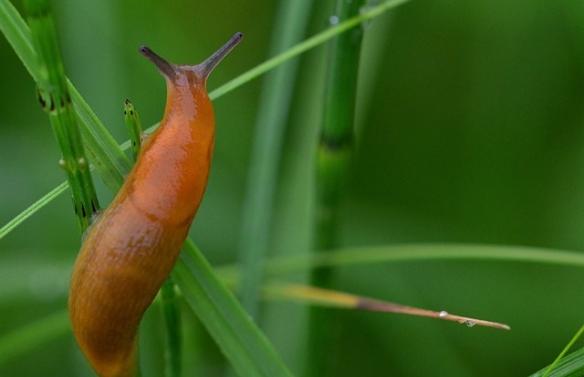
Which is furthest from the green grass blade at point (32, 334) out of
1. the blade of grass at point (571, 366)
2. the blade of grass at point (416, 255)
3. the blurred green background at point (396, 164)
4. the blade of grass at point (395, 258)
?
the blade of grass at point (571, 366)

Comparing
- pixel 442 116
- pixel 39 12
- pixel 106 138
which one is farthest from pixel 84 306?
pixel 442 116

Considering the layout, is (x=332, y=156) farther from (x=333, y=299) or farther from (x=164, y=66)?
(x=164, y=66)

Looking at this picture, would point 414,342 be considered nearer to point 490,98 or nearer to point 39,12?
point 490,98

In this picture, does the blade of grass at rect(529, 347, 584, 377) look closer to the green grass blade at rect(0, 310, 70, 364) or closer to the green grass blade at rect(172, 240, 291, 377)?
the green grass blade at rect(172, 240, 291, 377)

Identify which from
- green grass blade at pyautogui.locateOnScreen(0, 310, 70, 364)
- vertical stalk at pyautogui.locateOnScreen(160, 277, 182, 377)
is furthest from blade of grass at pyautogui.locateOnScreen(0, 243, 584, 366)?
vertical stalk at pyautogui.locateOnScreen(160, 277, 182, 377)

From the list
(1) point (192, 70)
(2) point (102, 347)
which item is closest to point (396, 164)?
(1) point (192, 70)
